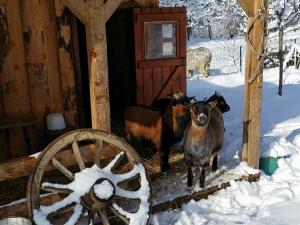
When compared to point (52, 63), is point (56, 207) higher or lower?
lower

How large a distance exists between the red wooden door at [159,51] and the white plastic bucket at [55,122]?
6.86 ft

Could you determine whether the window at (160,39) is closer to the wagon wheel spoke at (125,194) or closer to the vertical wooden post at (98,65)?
the vertical wooden post at (98,65)

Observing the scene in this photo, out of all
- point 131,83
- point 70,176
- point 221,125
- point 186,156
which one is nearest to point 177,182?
point 186,156

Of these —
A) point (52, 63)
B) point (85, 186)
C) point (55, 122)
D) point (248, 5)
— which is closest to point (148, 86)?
point (52, 63)

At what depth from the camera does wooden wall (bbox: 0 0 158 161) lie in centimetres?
580

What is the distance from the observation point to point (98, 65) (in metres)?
4.13

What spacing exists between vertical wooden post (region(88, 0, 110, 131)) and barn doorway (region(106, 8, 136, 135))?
11.3ft

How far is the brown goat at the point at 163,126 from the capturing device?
19.1 ft

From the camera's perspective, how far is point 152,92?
793 cm

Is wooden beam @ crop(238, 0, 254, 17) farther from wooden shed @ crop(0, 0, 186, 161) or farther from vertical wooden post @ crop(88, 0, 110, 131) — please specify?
vertical wooden post @ crop(88, 0, 110, 131)

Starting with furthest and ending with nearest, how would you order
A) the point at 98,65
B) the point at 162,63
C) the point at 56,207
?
the point at 162,63, the point at 98,65, the point at 56,207

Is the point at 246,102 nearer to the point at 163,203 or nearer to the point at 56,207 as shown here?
the point at 163,203

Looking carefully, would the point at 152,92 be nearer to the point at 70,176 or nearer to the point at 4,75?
the point at 4,75

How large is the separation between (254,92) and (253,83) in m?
0.13
